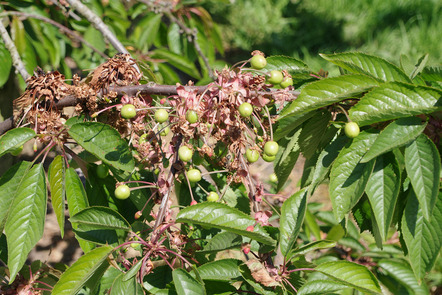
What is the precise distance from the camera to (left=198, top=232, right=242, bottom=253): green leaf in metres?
0.96

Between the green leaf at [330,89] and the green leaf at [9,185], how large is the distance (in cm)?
64

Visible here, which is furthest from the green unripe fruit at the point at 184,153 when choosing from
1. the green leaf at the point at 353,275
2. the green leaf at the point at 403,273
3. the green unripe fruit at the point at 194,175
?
the green leaf at the point at 403,273

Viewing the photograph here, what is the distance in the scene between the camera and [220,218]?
33.1 inches

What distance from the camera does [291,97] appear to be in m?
0.96

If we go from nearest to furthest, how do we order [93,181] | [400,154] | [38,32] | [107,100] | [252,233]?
[252,233] → [400,154] → [107,100] → [93,181] → [38,32]

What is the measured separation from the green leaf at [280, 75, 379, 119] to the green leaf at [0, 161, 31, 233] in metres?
0.64

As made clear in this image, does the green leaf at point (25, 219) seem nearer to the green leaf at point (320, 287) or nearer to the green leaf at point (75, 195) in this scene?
the green leaf at point (75, 195)

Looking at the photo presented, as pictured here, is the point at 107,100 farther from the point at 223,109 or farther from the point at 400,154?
the point at 400,154

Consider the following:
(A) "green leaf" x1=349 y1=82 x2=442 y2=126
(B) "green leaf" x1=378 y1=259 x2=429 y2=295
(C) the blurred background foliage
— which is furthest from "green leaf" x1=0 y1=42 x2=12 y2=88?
(C) the blurred background foliage

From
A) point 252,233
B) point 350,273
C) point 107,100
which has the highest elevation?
point 107,100

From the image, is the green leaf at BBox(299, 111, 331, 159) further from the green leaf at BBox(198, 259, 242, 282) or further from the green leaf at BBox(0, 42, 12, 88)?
the green leaf at BBox(0, 42, 12, 88)

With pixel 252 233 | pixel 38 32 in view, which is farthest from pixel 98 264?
pixel 38 32

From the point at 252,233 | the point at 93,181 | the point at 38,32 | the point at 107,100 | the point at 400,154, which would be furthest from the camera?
the point at 38,32

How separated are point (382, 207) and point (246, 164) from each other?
31 cm
